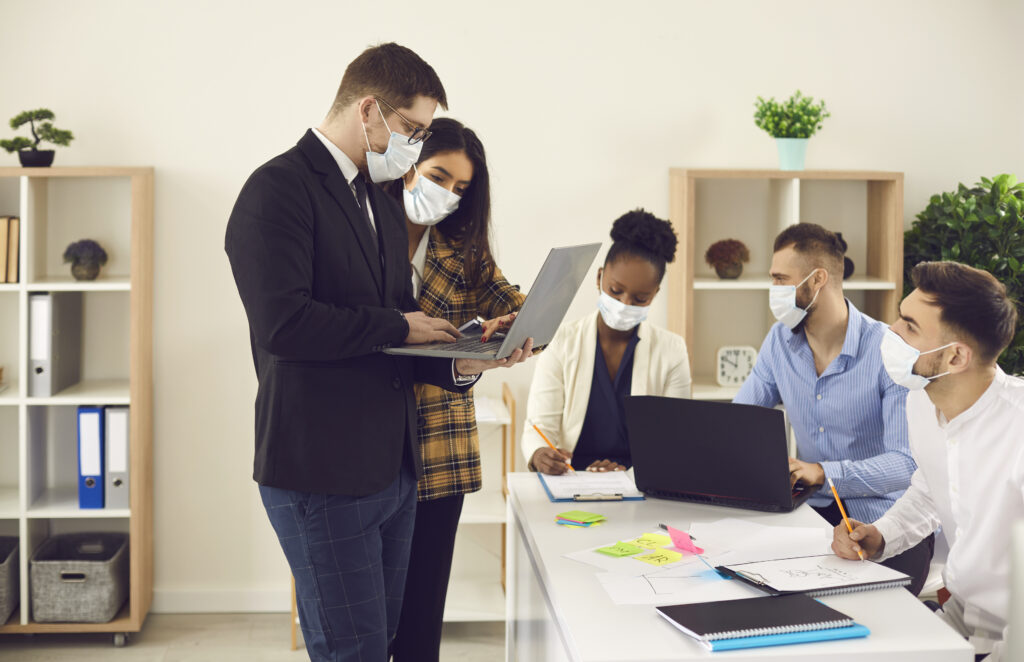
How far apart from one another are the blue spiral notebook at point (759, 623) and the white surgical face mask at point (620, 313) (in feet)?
4.04

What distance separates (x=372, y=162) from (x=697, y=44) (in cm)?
222

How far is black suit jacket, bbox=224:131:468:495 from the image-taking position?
4.84 feet

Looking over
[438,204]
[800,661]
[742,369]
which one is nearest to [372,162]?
[438,204]

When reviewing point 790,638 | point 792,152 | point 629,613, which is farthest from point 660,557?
point 792,152

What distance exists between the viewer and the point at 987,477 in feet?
5.64

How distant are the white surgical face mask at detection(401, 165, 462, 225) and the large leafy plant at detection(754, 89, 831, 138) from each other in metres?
1.65

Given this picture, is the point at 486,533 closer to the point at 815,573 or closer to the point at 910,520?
the point at 910,520

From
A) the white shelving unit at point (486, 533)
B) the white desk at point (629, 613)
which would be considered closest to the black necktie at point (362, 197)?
the white desk at point (629, 613)

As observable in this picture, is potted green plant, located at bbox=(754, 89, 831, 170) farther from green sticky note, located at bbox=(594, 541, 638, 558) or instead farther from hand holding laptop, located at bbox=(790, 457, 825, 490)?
green sticky note, located at bbox=(594, 541, 638, 558)

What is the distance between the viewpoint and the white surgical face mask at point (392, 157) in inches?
65.0

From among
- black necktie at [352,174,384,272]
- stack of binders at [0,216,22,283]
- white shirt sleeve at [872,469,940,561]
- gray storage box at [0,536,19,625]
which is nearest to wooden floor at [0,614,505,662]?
gray storage box at [0,536,19,625]

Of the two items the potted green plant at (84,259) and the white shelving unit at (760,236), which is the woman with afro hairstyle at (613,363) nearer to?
the white shelving unit at (760,236)

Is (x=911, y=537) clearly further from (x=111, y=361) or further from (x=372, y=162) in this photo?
(x=111, y=361)

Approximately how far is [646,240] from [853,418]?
0.73 metres
